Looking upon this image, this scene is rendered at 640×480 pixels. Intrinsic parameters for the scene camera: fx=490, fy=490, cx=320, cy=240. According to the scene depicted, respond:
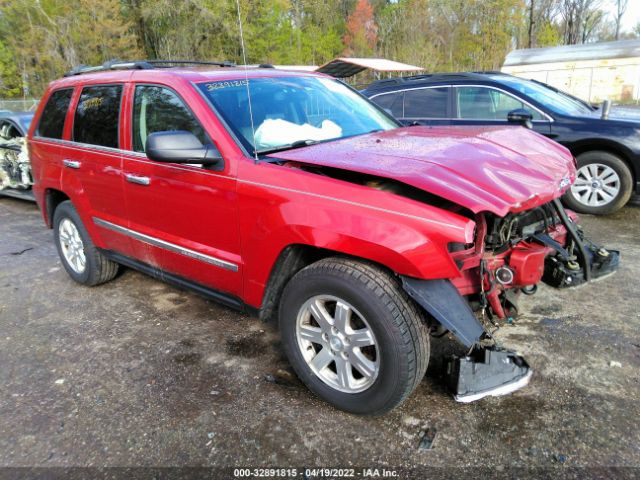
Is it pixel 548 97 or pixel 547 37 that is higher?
pixel 547 37

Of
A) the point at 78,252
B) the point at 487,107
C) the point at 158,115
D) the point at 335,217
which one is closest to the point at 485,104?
the point at 487,107

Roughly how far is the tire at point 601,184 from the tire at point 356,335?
4797 mm

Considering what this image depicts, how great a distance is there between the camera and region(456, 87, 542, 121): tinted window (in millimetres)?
6461

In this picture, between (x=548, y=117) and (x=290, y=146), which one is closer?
(x=290, y=146)

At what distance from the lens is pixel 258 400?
2.78m

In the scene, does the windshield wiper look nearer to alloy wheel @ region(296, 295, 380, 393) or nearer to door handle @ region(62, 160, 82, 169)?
alloy wheel @ region(296, 295, 380, 393)

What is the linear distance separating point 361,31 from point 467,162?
140 ft

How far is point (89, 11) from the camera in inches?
1266

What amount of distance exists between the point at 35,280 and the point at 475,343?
168 inches

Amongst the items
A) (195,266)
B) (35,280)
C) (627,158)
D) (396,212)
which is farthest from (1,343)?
(627,158)

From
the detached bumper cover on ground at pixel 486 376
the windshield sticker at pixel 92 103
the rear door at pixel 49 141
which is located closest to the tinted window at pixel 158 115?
the windshield sticker at pixel 92 103

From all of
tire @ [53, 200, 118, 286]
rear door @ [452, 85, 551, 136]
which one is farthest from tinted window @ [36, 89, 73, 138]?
rear door @ [452, 85, 551, 136]

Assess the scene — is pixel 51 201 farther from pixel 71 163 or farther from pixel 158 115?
pixel 158 115

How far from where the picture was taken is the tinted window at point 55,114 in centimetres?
424
